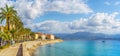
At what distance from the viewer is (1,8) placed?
70188mm

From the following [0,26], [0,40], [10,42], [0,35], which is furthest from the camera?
[0,26]

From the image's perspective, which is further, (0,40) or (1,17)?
(1,17)

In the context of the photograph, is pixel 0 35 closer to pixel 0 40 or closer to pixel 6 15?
pixel 0 40

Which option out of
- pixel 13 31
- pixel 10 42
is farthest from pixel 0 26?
pixel 10 42

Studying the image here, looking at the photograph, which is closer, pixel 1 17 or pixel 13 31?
pixel 1 17

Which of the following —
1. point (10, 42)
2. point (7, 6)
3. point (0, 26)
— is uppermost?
point (7, 6)

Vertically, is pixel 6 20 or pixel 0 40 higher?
pixel 6 20

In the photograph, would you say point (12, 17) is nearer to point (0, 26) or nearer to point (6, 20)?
point (6, 20)

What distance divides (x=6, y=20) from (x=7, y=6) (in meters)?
4.28

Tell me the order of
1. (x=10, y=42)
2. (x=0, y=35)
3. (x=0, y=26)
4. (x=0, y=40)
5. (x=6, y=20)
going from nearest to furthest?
(x=0, y=35) < (x=0, y=40) < (x=10, y=42) < (x=6, y=20) < (x=0, y=26)

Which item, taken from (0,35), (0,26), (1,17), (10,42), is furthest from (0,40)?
(0,26)

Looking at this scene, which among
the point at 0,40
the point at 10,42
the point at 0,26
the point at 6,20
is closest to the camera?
the point at 0,40

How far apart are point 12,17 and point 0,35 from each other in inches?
947

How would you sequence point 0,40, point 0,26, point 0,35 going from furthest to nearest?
point 0,26 < point 0,40 < point 0,35
